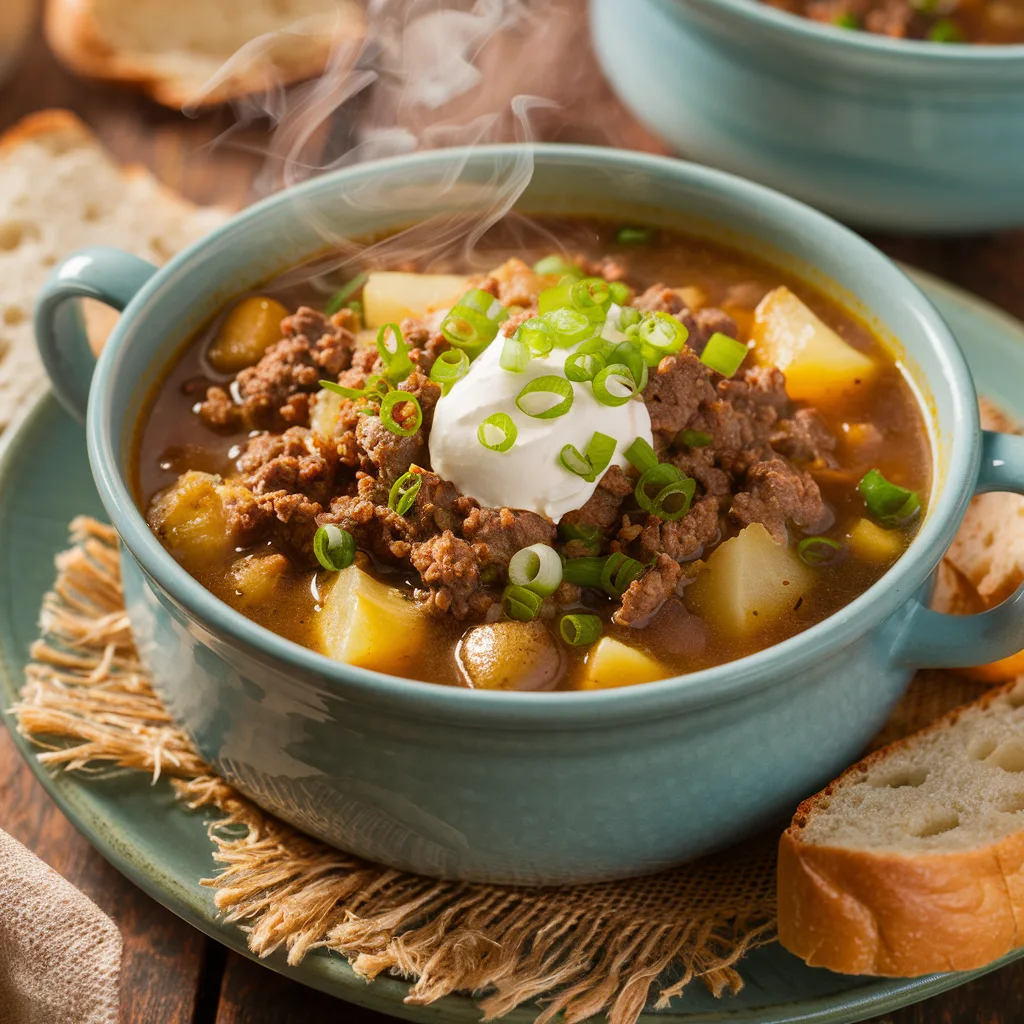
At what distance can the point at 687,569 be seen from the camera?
2590 millimetres

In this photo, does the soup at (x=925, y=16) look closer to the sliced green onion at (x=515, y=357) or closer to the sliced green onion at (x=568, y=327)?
the sliced green onion at (x=568, y=327)

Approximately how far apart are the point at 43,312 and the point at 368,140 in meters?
1.91

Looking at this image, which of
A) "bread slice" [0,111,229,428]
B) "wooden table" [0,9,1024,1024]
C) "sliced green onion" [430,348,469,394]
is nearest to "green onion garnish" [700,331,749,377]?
"sliced green onion" [430,348,469,394]

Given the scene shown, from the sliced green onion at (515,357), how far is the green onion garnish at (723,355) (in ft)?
1.46

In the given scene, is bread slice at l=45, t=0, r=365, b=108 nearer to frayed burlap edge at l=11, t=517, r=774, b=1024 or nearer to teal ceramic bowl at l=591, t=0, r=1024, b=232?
teal ceramic bowl at l=591, t=0, r=1024, b=232

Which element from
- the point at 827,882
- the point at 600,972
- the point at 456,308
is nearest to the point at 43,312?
the point at 456,308

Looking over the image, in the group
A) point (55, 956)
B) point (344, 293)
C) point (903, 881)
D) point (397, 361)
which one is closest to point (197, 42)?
point (344, 293)

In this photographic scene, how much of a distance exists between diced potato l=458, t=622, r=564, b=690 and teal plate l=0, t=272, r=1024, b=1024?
21.5 inches

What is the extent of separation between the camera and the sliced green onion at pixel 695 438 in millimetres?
2680

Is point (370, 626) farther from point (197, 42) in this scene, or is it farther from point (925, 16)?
point (197, 42)

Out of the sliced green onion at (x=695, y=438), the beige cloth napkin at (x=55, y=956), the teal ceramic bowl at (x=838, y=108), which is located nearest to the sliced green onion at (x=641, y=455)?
the sliced green onion at (x=695, y=438)

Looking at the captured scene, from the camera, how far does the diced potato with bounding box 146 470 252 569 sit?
8.58ft

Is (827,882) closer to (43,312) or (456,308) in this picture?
(456,308)

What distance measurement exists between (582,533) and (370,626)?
45 centimetres
